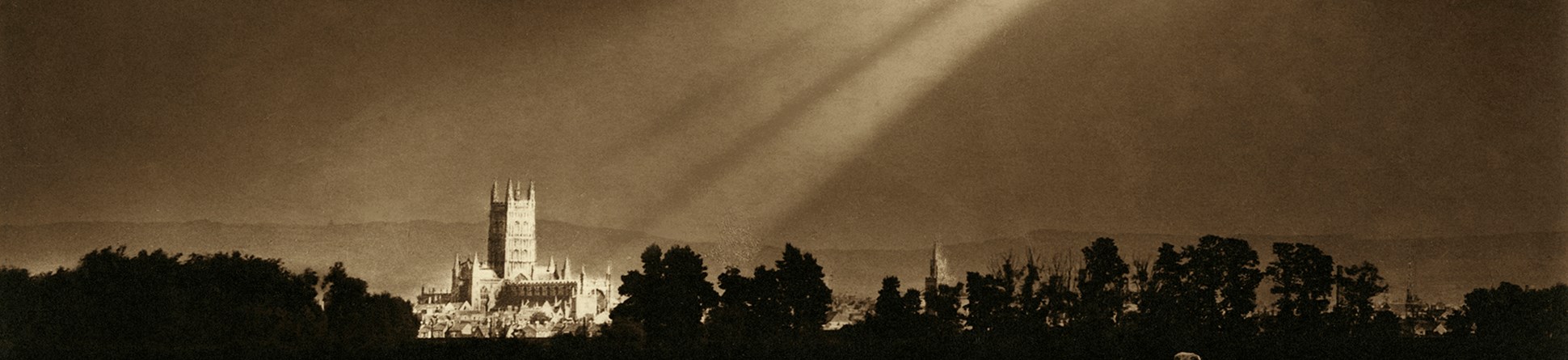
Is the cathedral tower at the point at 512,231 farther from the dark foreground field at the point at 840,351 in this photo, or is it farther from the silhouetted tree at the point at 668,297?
the dark foreground field at the point at 840,351

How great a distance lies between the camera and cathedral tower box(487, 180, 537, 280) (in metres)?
60.9

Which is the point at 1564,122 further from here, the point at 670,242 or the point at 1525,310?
the point at 670,242

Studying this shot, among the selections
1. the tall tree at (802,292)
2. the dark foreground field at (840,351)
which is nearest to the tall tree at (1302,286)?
the dark foreground field at (840,351)

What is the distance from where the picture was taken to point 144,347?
108 ft

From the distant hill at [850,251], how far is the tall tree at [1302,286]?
10.3 m

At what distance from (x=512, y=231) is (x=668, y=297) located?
39.5 metres

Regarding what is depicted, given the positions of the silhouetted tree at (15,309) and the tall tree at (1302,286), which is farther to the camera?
the tall tree at (1302,286)

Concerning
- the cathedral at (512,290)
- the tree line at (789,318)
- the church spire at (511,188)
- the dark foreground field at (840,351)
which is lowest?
the dark foreground field at (840,351)

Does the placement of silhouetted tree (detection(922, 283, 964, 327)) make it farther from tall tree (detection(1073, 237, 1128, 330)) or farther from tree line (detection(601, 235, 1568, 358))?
tall tree (detection(1073, 237, 1128, 330))

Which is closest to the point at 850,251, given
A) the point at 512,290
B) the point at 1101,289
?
the point at 1101,289

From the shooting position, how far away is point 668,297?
121ft

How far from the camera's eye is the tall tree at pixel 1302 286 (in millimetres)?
39031

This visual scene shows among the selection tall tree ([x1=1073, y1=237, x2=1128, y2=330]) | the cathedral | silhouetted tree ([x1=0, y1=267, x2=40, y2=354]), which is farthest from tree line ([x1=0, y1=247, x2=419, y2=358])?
the cathedral

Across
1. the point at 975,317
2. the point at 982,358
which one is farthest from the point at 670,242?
the point at 982,358
